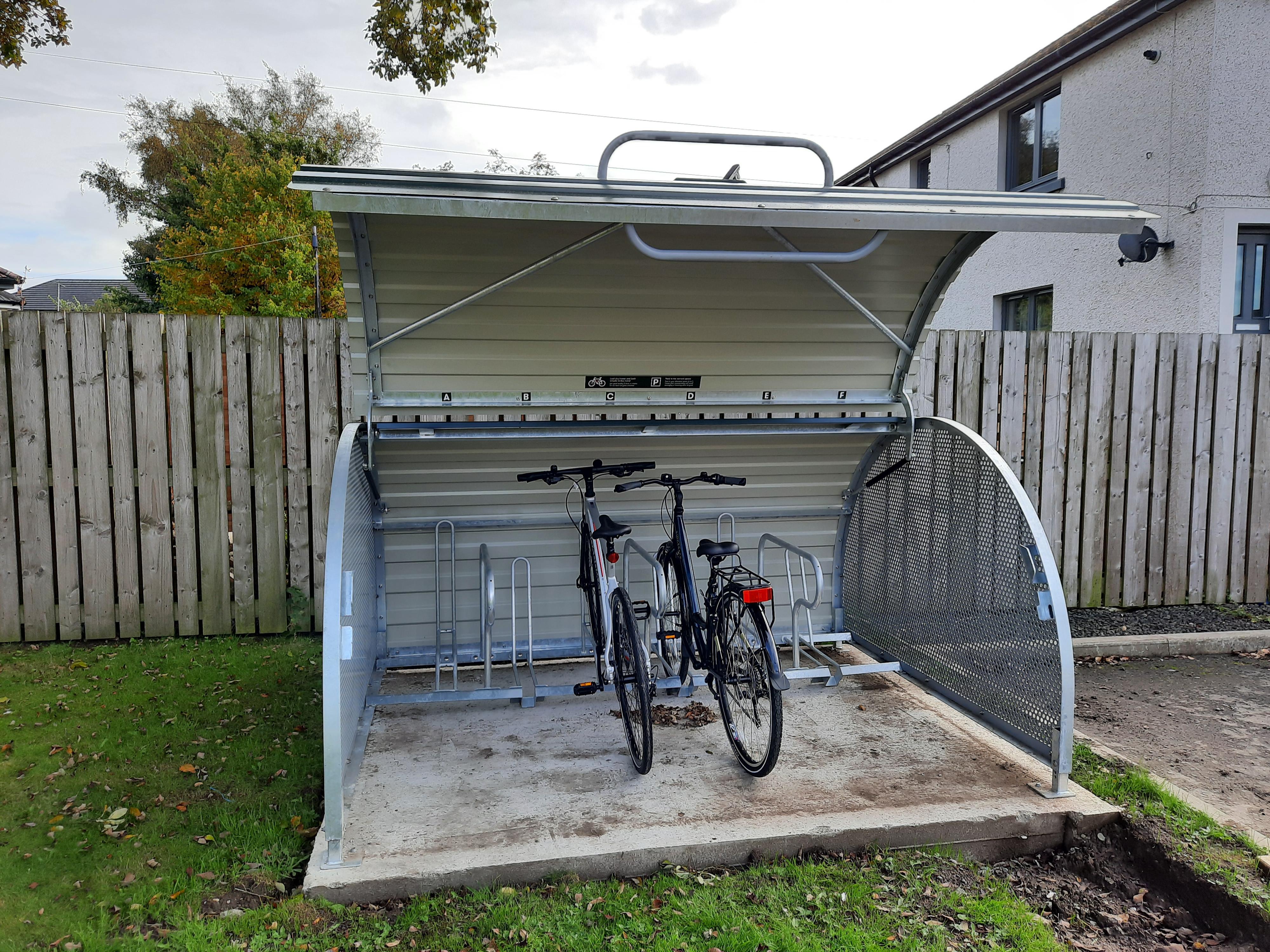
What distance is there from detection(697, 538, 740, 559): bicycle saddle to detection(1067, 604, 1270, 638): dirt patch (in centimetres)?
320

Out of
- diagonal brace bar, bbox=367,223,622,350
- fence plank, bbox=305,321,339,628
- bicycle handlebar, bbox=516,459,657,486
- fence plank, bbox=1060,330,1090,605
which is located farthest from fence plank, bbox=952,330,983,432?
fence plank, bbox=305,321,339,628

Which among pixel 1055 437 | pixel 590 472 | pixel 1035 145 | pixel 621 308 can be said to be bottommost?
pixel 590 472

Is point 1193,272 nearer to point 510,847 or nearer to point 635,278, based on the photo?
point 635,278

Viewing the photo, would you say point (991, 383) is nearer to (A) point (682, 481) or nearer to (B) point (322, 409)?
(A) point (682, 481)

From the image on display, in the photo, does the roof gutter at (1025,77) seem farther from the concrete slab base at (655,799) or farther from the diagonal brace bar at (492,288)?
the concrete slab base at (655,799)

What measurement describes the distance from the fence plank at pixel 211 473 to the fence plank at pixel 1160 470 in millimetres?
6521

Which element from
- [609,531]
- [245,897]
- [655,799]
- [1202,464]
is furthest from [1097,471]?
[245,897]

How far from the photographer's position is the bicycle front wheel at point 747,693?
3.39m

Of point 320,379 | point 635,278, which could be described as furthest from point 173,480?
point 635,278

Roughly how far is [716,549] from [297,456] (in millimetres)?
3108

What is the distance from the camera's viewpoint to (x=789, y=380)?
443cm

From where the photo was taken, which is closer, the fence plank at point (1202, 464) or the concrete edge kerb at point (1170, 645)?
the concrete edge kerb at point (1170, 645)

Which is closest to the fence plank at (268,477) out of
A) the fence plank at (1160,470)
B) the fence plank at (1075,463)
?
the fence plank at (1075,463)

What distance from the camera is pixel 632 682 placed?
3570mm
